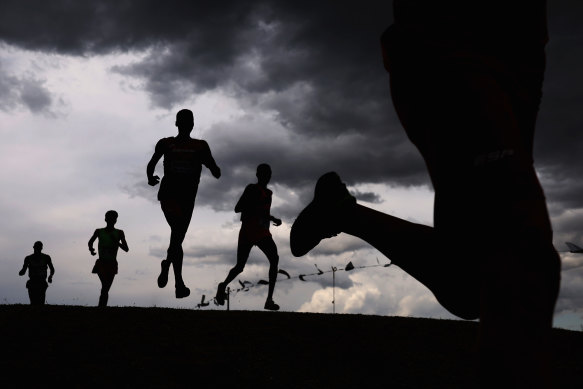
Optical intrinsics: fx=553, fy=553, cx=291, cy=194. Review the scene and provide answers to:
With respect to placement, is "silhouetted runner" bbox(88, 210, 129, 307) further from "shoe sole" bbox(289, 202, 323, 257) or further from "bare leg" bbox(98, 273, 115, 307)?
"shoe sole" bbox(289, 202, 323, 257)

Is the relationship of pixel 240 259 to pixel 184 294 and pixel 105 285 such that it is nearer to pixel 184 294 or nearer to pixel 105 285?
pixel 184 294

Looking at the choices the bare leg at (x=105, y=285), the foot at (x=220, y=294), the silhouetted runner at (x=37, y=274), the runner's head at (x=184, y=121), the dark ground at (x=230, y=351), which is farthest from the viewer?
the silhouetted runner at (x=37, y=274)

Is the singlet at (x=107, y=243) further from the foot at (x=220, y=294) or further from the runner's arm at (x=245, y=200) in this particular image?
the runner's arm at (x=245, y=200)

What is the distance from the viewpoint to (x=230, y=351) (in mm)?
4836

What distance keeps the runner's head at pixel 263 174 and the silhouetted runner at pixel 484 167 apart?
6.09 m

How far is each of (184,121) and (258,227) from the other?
1.85m

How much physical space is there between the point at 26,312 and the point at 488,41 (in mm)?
6393

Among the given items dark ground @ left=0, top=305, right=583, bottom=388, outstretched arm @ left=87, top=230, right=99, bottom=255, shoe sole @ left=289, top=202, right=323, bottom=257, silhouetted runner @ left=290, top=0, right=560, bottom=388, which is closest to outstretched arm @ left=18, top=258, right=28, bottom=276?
outstretched arm @ left=87, top=230, right=99, bottom=255

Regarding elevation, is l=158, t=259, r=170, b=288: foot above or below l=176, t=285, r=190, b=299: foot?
above

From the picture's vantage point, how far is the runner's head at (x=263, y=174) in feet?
26.6

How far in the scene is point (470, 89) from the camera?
4.73 feet

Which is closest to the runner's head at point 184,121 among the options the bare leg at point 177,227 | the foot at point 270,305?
the bare leg at point 177,227

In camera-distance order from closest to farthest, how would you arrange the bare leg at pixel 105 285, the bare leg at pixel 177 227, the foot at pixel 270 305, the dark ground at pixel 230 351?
the dark ground at pixel 230 351
the bare leg at pixel 177 227
the foot at pixel 270 305
the bare leg at pixel 105 285

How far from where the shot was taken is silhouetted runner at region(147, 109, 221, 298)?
6742 mm
